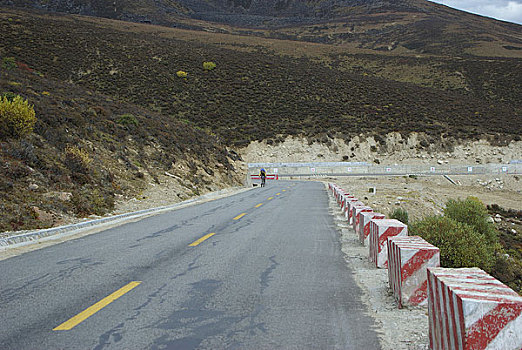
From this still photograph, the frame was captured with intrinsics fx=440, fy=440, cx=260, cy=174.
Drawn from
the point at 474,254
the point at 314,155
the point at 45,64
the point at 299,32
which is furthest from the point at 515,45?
the point at 474,254

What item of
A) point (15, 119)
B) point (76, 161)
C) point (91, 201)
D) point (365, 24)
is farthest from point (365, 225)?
point (365, 24)

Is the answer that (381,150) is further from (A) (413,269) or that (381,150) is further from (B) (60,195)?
(A) (413,269)

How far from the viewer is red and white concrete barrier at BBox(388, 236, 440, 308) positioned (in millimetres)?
5398

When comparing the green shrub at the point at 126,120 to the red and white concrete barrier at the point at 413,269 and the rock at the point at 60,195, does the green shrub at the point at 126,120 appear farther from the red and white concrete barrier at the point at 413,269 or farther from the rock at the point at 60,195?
the red and white concrete barrier at the point at 413,269

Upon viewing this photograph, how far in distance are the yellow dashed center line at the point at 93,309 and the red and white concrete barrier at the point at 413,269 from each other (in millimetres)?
3768

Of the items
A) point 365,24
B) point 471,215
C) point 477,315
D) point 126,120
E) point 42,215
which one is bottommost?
point 471,215

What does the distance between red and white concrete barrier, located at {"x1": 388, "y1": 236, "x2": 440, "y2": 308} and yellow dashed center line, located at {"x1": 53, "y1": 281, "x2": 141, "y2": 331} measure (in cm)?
377

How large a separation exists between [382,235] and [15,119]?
1602 cm

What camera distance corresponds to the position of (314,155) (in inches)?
2244

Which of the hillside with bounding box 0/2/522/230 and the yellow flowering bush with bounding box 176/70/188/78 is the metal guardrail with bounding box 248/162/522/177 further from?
the yellow flowering bush with bounding box 176/70/188/78

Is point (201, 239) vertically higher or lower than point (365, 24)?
lower

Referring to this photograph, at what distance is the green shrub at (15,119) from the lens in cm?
1727

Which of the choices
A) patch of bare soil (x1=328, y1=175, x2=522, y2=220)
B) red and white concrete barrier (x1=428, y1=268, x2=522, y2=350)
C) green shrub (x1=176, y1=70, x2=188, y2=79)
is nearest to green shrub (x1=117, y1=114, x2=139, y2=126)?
patch of bare soil (x1=328, y1=175, x2=522, y2=220)

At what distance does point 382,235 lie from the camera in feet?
25.3
